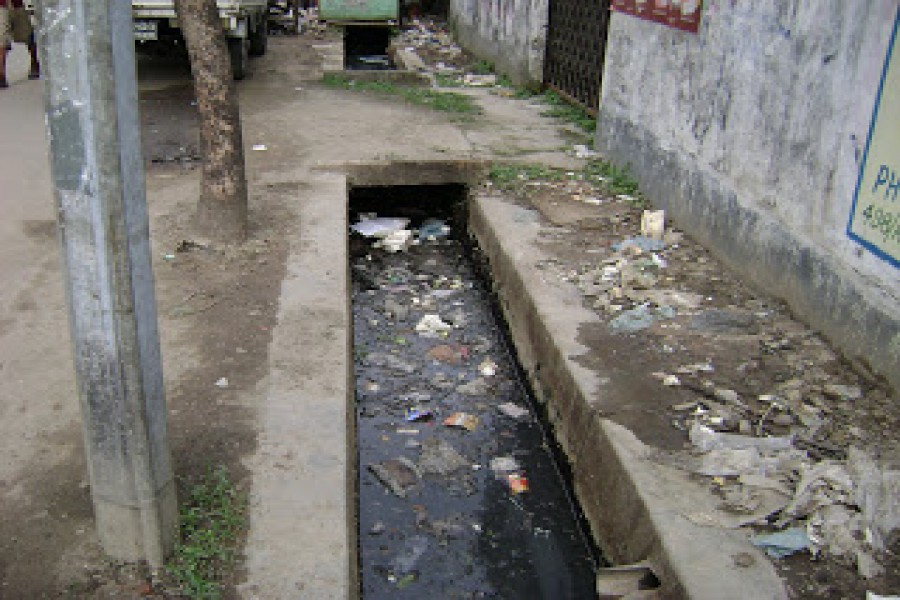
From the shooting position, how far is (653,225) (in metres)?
5.23

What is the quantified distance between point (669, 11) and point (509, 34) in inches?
203

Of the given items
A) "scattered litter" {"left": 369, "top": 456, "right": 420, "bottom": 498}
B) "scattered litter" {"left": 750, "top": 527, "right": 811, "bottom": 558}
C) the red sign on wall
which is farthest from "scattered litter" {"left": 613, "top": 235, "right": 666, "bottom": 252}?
"scattered litter" {"left": 750, "top": 527, "right": 811, "bottom": 558}

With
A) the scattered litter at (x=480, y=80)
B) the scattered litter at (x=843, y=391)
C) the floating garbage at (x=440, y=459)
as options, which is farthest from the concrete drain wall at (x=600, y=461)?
the scattered litter at (x=480, y=80)

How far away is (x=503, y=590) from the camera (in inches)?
118

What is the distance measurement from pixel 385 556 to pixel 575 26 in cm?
682

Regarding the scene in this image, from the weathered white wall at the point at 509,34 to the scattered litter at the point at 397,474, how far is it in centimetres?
685

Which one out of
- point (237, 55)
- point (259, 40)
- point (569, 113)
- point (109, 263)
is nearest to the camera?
point (109, 263)

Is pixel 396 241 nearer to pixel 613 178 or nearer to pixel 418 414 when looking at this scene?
pixel 613 178

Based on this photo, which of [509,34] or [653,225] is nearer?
[653,225]

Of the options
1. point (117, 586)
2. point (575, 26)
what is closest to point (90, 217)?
point (117, 586)

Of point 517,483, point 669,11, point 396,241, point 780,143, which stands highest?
point 669,11

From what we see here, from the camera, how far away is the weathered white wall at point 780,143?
349 cm

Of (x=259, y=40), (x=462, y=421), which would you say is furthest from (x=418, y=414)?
(x=259, y=40)

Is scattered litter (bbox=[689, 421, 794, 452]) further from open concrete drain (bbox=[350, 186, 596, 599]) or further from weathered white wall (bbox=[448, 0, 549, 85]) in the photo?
weathered white wall (bbox=[448, 0, 549, 85])
